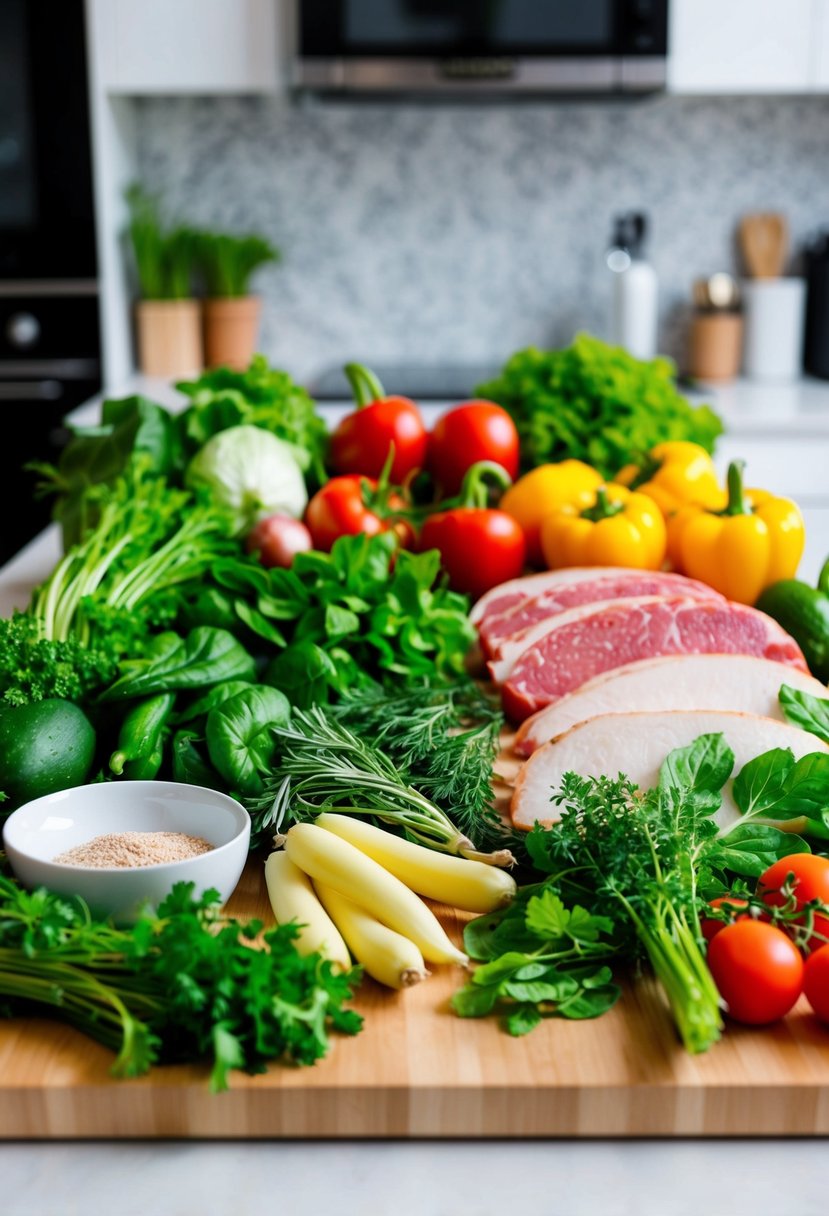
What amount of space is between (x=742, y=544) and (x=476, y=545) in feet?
1.24

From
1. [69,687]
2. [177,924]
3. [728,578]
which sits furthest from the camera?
[728,578]

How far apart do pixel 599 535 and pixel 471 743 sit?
0.60 meters

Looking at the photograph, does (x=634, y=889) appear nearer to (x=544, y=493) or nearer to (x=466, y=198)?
(x=544, y=493)

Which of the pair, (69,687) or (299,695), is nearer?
(69,687)

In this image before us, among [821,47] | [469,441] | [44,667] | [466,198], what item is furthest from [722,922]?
[466,198]

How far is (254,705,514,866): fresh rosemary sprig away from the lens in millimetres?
1143

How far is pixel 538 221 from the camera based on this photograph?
3.80m

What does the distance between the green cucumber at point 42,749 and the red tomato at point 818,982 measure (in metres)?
0.67

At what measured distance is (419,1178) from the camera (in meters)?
0.84

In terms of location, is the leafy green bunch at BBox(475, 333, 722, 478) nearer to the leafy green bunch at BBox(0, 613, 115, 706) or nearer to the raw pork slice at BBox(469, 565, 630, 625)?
the raw pork slice at BBox(469, 565, 630, 625)

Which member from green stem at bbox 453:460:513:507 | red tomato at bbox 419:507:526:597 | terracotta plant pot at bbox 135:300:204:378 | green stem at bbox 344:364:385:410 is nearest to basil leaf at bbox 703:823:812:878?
red tomato at bbox 419:507:526:597

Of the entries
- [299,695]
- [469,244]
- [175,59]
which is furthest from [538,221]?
[299,695]

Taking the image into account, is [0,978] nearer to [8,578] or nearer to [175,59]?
[8,578]

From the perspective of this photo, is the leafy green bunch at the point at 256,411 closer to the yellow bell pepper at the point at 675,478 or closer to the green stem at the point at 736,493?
the yellow bell pepper at the point at 675,478
